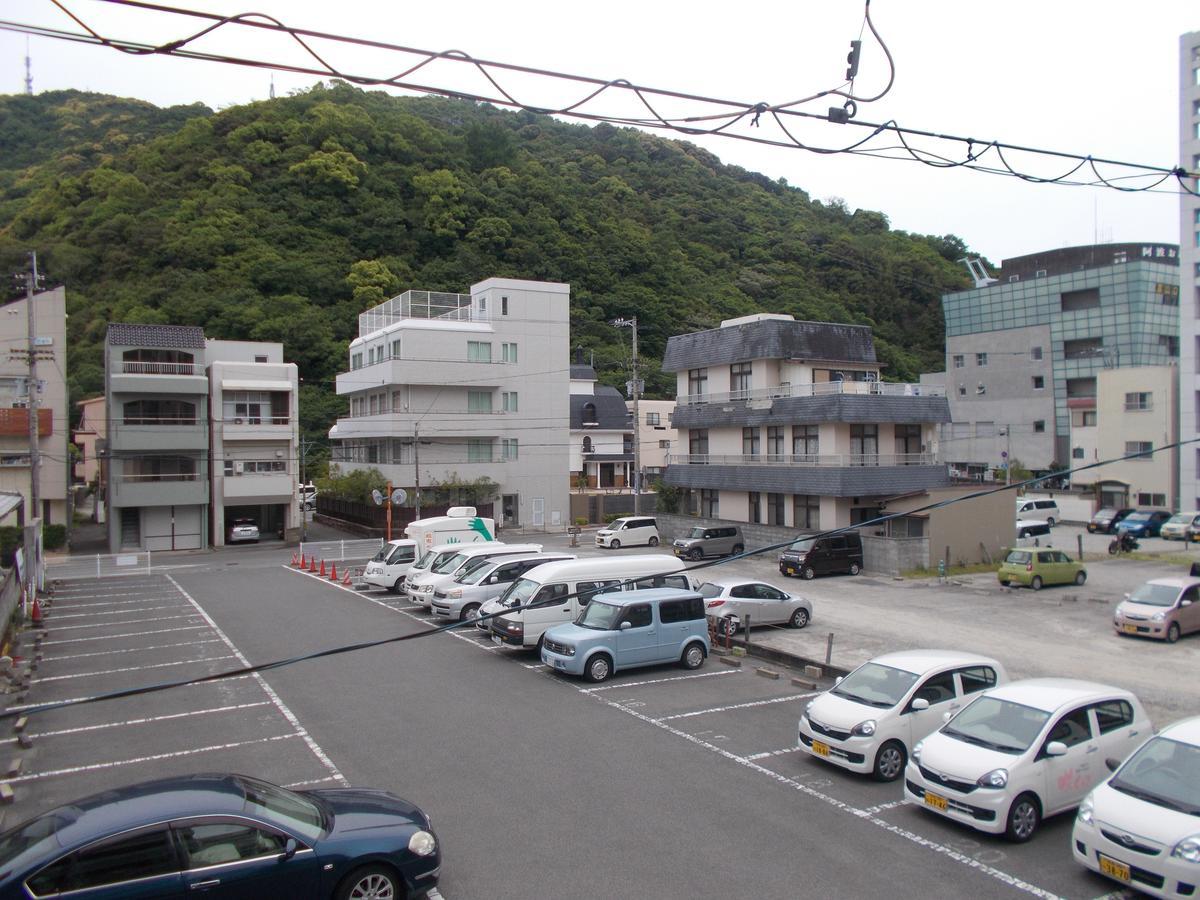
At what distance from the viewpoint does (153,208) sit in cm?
5484

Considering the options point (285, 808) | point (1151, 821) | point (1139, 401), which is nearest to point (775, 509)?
point (1139, 401)

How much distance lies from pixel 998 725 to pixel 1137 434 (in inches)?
1711

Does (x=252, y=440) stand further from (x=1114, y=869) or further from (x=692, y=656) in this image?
(x=1114, y=869)

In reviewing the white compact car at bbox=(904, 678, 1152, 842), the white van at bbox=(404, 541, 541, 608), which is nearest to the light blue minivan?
the white compact car at bbox=(904, 678, 1152, 842)

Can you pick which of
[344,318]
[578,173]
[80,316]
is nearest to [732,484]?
[344,318]

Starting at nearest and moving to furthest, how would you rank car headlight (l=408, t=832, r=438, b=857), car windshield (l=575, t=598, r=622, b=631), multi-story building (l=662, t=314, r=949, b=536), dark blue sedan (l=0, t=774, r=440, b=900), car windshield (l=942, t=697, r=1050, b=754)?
dark blue sedan (l=0, t=774, r=440, b=900) → car headlight (l=408, t=832, r=438, b=857) → car windshield (l=942, t=697, r=1050, b=754) → car windshield (l=575, t=598, r=622, b=631) → multi-story building (l=662, t=314, r=949, b=536)

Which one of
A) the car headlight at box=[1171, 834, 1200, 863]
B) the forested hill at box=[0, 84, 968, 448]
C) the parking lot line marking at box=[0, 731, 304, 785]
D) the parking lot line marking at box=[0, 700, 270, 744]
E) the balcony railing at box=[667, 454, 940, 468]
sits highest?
the forested hill at box=[0, 84, 968, 448]

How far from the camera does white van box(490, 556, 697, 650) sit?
1605cm

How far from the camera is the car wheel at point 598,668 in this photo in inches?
554

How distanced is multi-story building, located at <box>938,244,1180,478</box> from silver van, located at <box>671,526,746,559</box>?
29.0m

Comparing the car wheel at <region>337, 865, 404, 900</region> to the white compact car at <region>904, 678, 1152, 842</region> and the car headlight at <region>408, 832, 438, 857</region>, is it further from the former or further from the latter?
the white compact car at <region>904, 678, 1152, 842</region>

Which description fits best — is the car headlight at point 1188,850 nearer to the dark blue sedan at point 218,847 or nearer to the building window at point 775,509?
the dark blue sedan at point 218,847

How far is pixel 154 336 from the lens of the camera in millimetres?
37656

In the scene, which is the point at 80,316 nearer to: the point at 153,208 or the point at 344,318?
the point at 153,208
